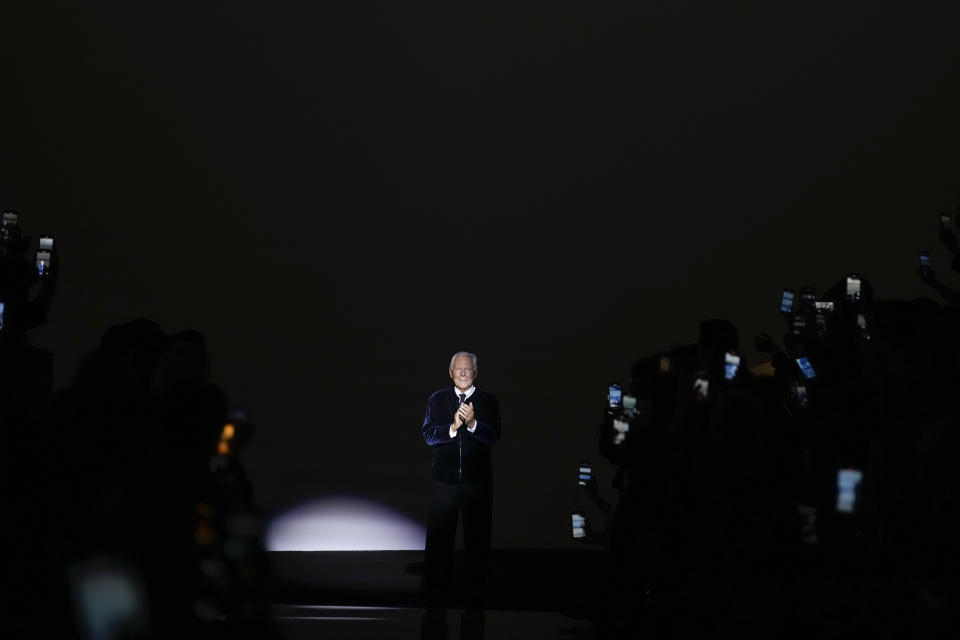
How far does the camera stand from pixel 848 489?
2.39 meters

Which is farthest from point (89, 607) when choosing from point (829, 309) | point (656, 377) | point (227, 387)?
point (227, 387)

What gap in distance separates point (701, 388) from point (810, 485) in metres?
0.50

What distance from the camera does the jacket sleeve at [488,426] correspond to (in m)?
5.48

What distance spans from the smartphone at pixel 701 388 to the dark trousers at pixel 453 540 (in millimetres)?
2715

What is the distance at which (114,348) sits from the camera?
10.4 ft

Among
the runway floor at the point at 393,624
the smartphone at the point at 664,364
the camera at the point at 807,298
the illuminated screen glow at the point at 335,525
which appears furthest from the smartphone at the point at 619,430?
the illuminated screen glow at the point at 335,525

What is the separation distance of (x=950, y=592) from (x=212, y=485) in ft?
5.20

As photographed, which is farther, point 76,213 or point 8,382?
point 76,213

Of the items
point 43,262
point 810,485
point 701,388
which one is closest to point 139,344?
point 43,262

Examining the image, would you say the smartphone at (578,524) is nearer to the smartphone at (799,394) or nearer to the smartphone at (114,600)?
the smartphone at (799,394)

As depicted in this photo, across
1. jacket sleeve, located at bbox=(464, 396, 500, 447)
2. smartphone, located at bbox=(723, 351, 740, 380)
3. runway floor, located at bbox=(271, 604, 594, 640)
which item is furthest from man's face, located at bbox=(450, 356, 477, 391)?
smartphone, located at bbox=(723, 351, 740, 380)

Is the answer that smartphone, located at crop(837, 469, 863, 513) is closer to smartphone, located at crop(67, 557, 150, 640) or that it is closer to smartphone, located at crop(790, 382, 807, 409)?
smartphone, located at crop(790, 382, 807, 409)

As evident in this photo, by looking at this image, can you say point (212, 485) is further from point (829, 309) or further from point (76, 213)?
point (76, 213)

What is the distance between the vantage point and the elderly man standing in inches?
213
